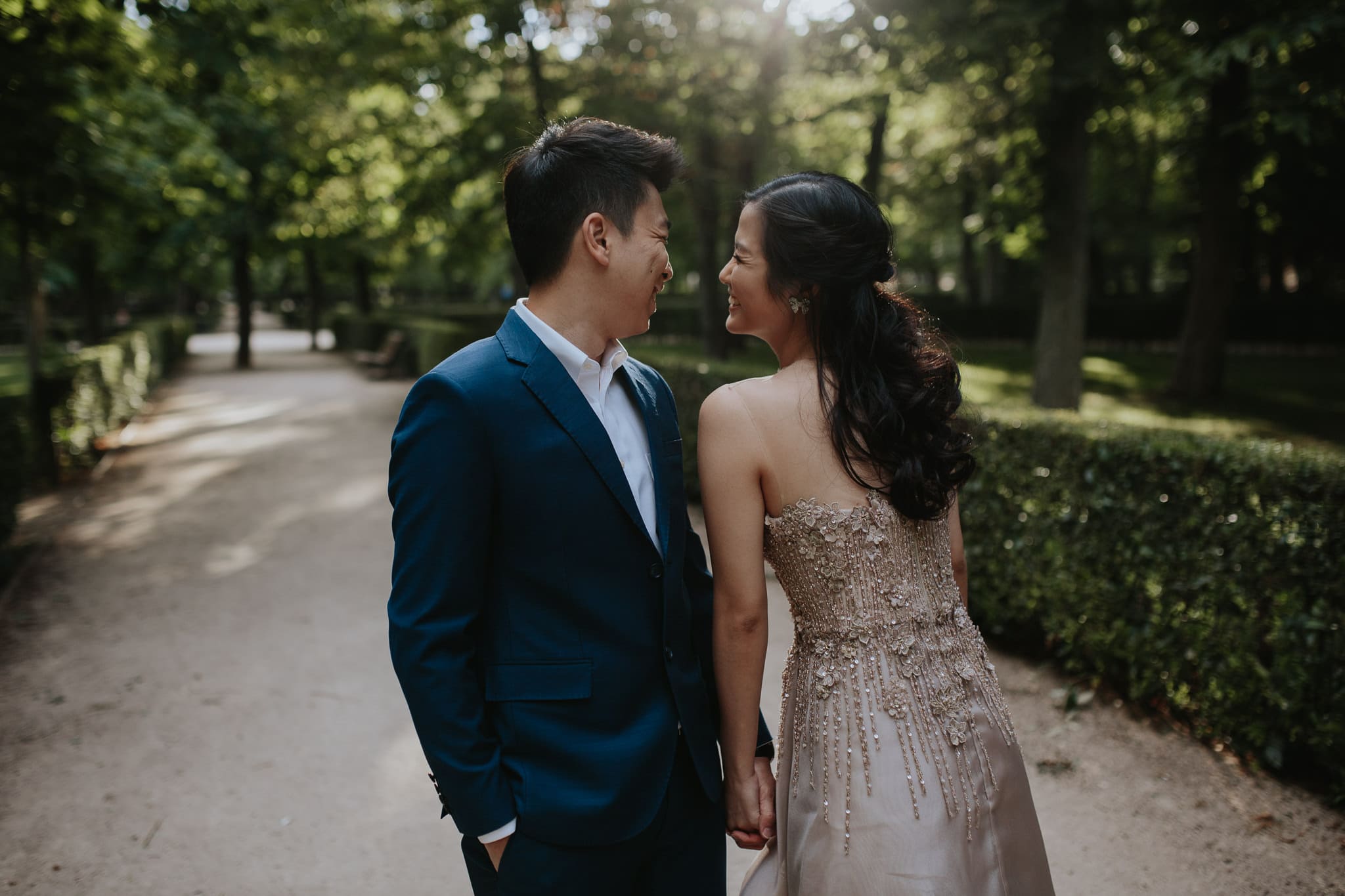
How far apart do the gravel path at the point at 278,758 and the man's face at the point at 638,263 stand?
8.82ft

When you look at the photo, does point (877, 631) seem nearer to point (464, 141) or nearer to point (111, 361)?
point (464, 141)

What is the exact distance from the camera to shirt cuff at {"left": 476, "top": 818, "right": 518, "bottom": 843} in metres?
1.76

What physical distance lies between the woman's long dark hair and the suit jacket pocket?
72cm

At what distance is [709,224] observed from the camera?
15688mm

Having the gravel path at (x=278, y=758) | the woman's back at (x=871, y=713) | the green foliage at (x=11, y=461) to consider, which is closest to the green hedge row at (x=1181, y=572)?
the gravel path at (x=278, y=758)

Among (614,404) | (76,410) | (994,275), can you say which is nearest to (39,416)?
(76,410)

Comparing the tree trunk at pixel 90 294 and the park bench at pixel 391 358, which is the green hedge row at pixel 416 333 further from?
the tree trunk at pixel 90 294

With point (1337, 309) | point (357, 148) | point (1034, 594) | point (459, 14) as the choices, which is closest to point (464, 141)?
point (459, 14)

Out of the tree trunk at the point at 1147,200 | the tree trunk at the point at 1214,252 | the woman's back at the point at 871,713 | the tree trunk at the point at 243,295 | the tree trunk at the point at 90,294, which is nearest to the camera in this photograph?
the woman's back at the point at 871,713

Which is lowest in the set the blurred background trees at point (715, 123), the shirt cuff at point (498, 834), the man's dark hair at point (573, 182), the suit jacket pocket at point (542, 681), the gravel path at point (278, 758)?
the gravel path at point (278, 758)

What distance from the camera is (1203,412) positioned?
15.1 m

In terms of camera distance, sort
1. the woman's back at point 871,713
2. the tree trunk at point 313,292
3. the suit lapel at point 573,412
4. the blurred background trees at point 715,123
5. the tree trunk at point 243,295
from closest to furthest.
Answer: the suit lapel at point 573,412 < the woman's back at point 871,713 < the blurred background trees at point 715,123 < the tree trunk at point 243,295 < the tree trunk at point 313,292

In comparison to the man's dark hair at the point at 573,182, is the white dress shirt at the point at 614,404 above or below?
below

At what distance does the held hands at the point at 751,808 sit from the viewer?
6.93 ft
